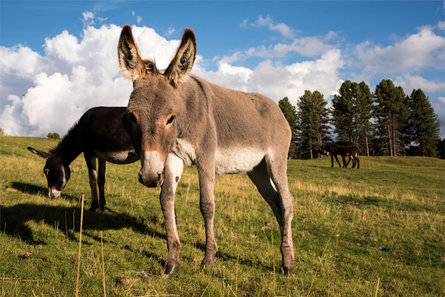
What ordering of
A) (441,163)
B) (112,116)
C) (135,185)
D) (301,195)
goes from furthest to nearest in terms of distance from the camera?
(441,163)
(301,195)
(135,185)
(112,116)

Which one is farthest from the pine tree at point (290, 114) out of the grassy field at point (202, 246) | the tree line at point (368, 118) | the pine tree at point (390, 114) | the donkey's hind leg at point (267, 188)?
the donkey's hind leg at point (267, 188)

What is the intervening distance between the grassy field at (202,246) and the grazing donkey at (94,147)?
0.73 m

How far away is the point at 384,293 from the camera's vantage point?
14.3 feet

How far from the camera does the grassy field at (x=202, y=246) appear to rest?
3.41 metres

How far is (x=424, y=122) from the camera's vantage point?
62.5 m

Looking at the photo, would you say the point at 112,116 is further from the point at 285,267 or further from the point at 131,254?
the point at 285,267

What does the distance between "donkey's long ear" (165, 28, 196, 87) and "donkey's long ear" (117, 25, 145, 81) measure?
0.37 m

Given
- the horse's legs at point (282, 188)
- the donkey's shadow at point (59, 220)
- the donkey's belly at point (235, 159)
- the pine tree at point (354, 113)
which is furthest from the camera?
the pine tree at point (354, 113)

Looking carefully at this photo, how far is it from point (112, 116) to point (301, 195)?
370 inches

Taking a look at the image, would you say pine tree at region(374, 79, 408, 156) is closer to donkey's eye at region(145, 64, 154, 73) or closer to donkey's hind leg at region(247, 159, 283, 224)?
donkey's hind leg at region(247, 159, 283, 224)

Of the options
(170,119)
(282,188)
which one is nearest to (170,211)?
(170,119)

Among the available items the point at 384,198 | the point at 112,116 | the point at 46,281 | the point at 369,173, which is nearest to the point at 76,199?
the point at 112,116

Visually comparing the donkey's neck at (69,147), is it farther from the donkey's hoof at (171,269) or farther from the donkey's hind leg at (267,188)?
the donkey's hoof at (171,269)

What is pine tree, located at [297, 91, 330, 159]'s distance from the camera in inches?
2438
